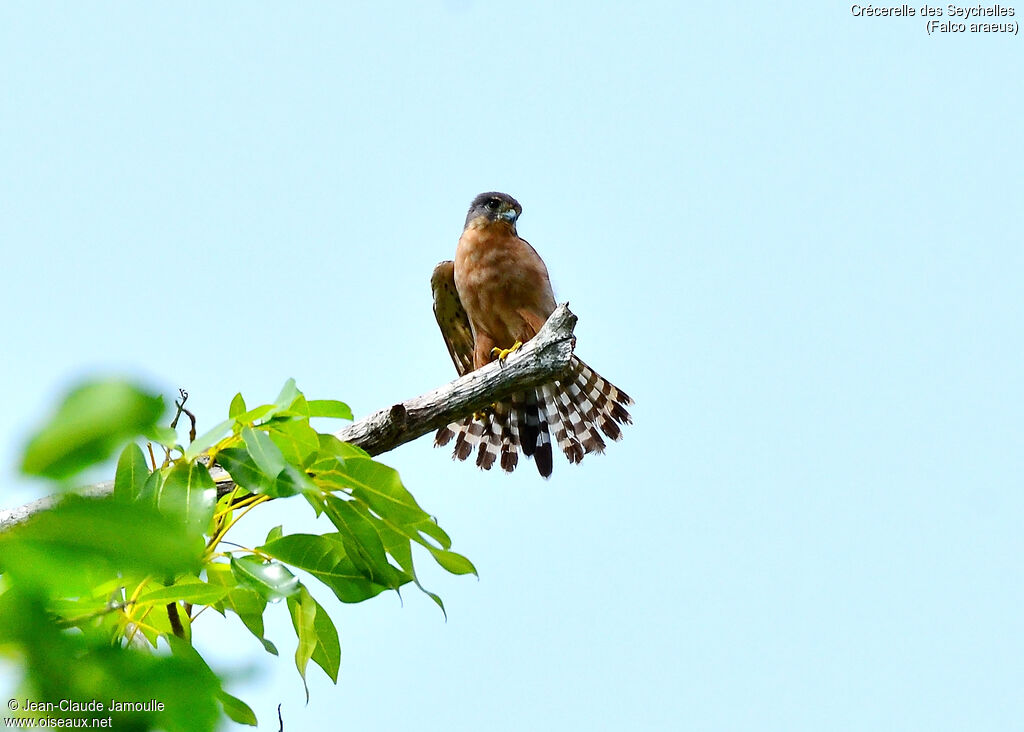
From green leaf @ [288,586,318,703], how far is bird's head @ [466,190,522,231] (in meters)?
4.95

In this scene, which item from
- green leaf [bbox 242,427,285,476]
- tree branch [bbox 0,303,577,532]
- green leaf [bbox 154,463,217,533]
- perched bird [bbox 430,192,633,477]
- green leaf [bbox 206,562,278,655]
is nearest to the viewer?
green leaf [bbox 154,463,217,533]

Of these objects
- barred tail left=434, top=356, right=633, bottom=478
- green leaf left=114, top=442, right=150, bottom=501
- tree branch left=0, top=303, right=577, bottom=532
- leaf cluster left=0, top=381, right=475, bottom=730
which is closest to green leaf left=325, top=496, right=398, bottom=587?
leaf cluster left=0, top=381, right=475, bottom=730

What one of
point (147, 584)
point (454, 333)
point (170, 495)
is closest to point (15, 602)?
point (170, 495)

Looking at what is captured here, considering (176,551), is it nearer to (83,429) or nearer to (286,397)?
(83,429)

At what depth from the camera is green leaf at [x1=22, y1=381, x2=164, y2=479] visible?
1.92 feet

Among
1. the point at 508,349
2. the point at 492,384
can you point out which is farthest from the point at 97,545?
the point at 508,349

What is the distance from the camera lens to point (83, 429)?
596 mm

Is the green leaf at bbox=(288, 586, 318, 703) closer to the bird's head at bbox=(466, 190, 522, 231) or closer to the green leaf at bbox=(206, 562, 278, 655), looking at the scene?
the green leaf at bbox=(206, 562, 278, 655)

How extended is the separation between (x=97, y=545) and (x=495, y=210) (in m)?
6.42

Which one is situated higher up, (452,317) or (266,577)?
(452,317)

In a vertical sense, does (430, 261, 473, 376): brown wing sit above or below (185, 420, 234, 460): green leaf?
above

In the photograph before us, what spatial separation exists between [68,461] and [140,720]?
0.21m

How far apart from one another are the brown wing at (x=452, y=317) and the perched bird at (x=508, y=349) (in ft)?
0.08

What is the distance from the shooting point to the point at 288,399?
6.03 feet
